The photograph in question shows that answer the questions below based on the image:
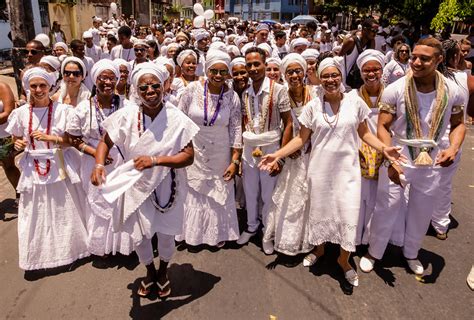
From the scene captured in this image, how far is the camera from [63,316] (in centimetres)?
323

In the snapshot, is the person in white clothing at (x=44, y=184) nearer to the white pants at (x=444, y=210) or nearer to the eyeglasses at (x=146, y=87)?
the eyeglasses at (x=146, y=87)

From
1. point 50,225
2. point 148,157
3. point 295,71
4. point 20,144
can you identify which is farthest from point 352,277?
point 20,144

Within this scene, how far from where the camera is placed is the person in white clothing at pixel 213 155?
153 inches

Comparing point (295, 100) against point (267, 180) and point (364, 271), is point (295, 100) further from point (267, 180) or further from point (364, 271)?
point (364, 271)

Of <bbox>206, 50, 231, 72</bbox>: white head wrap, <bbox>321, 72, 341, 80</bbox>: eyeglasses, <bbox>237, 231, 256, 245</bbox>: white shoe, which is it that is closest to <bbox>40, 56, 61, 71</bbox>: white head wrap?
<bbox>206, 50, 231, 72</bbox>: white head wrap

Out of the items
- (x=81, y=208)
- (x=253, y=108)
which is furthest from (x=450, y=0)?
(x=81, y=208)

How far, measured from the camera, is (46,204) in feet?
12.4

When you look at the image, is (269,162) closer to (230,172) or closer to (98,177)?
(230,172)

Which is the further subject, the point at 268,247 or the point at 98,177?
the point at 268,247

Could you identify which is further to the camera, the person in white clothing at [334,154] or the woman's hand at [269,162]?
the woman's hand at [269,162]

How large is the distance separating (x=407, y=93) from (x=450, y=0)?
527 inches

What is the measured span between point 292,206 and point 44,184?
98.4 inches

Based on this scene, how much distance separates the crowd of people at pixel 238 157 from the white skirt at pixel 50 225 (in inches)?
0.4

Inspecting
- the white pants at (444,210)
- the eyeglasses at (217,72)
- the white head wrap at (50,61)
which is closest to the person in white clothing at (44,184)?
the eyeglasses at (217,72)
